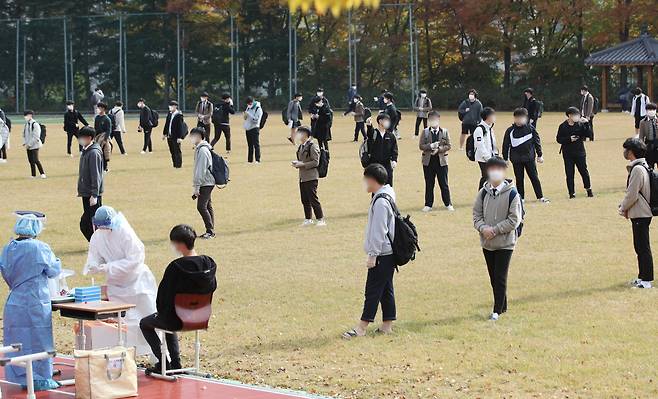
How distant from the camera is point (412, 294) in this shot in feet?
42.9

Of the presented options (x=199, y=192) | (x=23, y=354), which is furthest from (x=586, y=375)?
(x=199, y=192)

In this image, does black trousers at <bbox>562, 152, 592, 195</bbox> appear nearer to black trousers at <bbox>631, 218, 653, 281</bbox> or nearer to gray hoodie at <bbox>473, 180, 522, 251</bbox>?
black trousers at <bbox>631, 218, 653, 281</bbox>

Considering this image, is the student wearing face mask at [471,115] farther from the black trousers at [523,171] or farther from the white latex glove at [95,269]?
the white latex glove at [95,269]

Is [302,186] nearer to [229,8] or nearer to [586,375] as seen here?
[586,375]

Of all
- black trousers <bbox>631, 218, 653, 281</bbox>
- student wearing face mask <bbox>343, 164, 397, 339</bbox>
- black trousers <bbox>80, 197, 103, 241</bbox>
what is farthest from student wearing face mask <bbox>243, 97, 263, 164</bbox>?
student wearing face mask <bbox>343, 164, 397, 339</bbox>

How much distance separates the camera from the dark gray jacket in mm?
15794

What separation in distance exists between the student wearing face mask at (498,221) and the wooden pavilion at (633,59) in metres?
41.2

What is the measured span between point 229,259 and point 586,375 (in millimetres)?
7220

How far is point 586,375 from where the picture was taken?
368 inches

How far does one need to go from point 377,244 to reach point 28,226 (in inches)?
125

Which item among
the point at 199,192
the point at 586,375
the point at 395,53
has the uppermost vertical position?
the point at 395,53

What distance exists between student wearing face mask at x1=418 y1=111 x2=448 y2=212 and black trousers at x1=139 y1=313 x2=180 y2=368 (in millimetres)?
10259

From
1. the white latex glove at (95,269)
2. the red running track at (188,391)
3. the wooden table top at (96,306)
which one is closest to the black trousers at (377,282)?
the red running track at (188,391)

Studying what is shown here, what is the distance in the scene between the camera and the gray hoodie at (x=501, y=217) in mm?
11281
